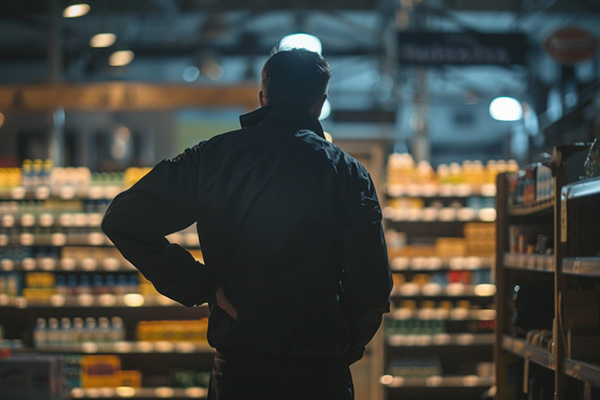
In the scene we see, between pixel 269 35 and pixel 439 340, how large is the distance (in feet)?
32.2

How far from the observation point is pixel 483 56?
808cm

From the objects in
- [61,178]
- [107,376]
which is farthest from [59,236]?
[107,376]

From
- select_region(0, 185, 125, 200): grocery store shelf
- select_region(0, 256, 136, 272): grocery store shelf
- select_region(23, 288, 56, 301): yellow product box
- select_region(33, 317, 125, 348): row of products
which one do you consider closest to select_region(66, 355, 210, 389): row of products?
select_region(33, 317, 125, 348): row of products

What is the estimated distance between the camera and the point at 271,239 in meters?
2.09

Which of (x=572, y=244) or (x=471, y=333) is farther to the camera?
(x=471, y=333)

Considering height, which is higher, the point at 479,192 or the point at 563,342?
the point at 479,192

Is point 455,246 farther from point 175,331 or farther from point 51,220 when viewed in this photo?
point 51,220

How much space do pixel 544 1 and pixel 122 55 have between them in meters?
7.42

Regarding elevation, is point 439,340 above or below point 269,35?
below

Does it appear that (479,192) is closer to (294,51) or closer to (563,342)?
(563,342)

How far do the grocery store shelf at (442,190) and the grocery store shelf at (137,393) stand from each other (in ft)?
9.78

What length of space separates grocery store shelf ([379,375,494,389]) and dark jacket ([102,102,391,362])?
19.3 feet

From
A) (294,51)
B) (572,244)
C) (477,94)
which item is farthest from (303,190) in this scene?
(477,94)

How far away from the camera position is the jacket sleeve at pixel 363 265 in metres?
2.11
